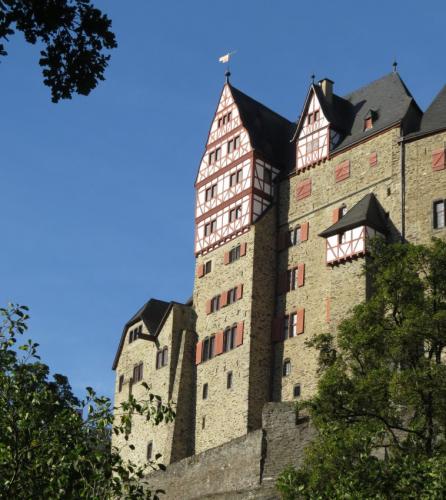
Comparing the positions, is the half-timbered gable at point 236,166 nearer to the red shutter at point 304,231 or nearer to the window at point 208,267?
the window at point 208,267

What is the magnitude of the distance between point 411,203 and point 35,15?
128 feet

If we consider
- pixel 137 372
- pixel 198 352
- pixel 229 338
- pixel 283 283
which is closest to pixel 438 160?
pixel 283 283

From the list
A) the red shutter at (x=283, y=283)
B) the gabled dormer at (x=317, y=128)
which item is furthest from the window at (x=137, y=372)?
the gabled dormer at (x=317, y=128)

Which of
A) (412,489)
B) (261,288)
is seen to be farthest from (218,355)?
(412,489)

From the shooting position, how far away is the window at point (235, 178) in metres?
60.7

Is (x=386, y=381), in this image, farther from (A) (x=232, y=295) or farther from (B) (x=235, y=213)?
(B) (x=235, y=213)

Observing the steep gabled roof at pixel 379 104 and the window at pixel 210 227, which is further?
the window at pixel 210 227

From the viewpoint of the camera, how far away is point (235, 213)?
198 ft

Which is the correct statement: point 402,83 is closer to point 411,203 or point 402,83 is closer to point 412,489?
point 411,203

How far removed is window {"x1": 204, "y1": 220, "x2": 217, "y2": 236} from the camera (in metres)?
61.6

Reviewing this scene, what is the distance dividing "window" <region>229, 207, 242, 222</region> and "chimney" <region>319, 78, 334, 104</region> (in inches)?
288

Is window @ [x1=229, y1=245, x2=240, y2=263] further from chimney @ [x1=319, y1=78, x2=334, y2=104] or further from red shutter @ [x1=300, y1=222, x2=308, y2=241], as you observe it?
chimney @ [x1=319, y1=78, x2=334, y2=104]

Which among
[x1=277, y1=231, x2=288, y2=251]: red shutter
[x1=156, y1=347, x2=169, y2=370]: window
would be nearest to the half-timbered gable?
[x1=277, y1=231, x2=288, y2=251]: red shutter

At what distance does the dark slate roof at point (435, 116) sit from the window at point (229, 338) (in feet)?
43.1
